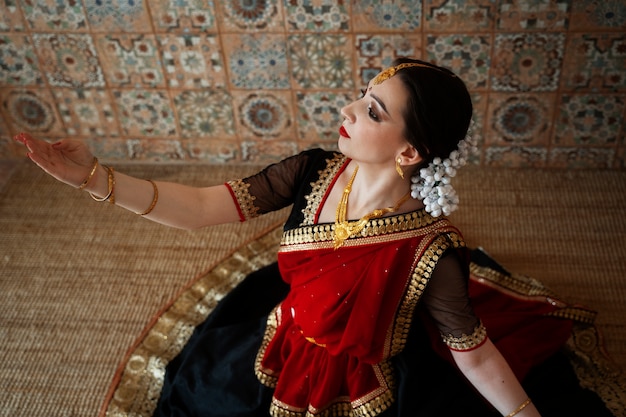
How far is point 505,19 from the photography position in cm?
204

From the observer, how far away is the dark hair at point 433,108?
1098mm

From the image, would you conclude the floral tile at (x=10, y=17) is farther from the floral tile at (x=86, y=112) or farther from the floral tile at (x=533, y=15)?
the floral tile at (x=533, y=15)

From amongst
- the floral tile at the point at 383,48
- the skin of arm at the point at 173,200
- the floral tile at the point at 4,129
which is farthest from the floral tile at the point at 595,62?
the floral tile at the point at 4,129

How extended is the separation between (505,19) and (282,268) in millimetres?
1206

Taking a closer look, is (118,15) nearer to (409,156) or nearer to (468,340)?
(409,156)

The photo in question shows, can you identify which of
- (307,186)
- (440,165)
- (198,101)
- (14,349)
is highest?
(440,165)

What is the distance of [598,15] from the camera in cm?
199

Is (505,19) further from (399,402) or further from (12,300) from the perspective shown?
(12,300)

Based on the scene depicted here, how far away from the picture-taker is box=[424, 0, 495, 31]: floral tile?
2023 mm


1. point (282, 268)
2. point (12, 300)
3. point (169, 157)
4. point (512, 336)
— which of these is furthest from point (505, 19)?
point (12, 300)

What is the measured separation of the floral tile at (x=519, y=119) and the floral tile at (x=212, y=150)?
38.3 inches

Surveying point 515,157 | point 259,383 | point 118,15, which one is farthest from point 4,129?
point 515,157

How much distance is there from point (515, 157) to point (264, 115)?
37.9 inches

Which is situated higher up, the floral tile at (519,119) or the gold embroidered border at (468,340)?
the gold embroidered border at (468,340)
